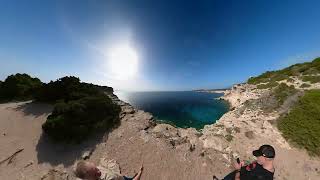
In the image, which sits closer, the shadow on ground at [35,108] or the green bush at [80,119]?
the green bush at [80,119]

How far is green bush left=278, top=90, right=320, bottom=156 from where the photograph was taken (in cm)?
1458

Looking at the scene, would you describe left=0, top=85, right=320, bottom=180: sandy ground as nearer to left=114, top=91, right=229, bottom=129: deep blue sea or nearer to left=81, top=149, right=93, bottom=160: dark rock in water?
left=81, top=149, right=93, bottom=160: dark rock in water

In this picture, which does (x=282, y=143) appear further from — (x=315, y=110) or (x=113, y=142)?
(x=113, y=142)

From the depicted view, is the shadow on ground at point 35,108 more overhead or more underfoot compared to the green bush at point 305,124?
more overhead

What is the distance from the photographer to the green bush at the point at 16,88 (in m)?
23.1

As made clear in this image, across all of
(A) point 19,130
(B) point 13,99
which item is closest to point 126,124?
(A) point 19,130

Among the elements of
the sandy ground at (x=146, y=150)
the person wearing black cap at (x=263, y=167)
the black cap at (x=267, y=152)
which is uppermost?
the black cap at (x=267, y=152)

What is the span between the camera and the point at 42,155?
12.1 metres

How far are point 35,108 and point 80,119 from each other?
6112 millimetres

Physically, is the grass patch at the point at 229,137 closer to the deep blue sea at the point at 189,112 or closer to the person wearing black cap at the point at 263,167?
the person wearing black cap at the point at 263,167

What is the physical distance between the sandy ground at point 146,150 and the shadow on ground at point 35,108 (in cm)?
8

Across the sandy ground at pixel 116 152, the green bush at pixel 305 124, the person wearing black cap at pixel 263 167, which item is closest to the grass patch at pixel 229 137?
the sandy ground at pixel 116 152

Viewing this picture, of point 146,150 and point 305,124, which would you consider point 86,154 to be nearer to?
point 146,150

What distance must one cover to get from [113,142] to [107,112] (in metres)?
3.00
